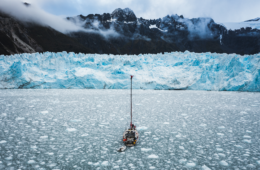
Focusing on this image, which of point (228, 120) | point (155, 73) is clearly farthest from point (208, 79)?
point (228, 120)

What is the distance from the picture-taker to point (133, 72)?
10719 mm

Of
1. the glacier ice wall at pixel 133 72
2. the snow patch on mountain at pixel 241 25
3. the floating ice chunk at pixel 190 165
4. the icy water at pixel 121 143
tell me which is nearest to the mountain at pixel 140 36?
the snow patch on mountain at pixel 241 25

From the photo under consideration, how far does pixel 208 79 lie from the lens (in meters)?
9.78

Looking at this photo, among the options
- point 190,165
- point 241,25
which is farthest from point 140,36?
point 190,165

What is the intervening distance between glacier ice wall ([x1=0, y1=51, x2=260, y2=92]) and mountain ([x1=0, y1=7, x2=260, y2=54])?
4809cm

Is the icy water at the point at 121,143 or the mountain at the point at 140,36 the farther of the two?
the mountain at the point at 140,36

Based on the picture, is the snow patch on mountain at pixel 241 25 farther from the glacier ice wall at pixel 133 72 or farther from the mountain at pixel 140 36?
the glacier ice wall at pixel 133 72

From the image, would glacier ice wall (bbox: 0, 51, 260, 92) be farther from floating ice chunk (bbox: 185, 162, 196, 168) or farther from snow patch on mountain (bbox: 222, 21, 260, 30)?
snow patch on mountain (bbox: 222, 21, 260, 30)

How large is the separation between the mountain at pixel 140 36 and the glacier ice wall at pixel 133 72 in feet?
158

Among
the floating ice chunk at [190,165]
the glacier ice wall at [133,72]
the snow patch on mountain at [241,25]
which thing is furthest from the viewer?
the snow patch on mountain at [241,25]

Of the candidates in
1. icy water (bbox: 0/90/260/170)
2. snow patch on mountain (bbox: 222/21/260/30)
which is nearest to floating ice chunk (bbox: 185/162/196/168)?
icy water (bbox: 0/90/260/170)

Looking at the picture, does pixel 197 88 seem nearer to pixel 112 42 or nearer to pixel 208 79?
pixel 208 79

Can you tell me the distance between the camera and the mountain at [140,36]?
5797 centimetres

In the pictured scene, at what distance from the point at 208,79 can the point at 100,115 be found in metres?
8.23
